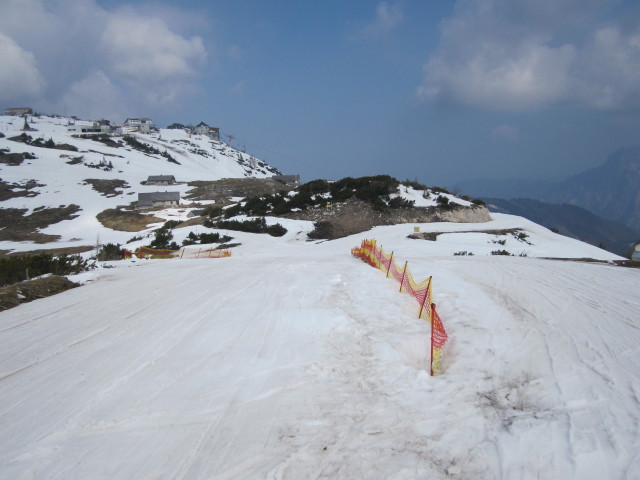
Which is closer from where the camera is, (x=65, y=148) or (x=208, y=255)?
(x=208, y=255)

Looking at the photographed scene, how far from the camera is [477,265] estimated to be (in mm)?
13586

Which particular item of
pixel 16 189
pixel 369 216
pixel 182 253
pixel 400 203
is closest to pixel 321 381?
pixel 182 253

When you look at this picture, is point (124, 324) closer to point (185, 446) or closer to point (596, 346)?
point (185, 446)

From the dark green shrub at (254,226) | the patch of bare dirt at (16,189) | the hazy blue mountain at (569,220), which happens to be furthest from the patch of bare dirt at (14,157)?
the hazy blue mountain at (569,220)

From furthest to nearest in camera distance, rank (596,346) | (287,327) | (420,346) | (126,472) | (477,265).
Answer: (477,265)
(287,327)
(420,346)
(596,346)
(126,472)

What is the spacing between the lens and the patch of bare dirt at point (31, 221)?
4637cm

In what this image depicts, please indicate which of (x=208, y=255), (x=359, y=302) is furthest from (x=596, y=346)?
(x=208, y=255)

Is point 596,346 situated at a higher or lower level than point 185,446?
higher

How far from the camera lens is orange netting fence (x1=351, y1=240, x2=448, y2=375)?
5.94m

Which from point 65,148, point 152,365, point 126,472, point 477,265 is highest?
point 65,148

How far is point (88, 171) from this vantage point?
83062 millimetres

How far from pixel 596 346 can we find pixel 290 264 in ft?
33.6

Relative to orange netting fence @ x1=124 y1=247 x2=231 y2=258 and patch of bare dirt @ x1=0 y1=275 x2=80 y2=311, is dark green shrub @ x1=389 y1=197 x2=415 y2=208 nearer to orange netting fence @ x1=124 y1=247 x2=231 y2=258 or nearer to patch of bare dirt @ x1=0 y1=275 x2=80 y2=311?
orange netting fence @ x1=124 y1=247 x2=231 y2=258

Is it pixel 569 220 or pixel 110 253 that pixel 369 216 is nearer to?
pixel 110 253
